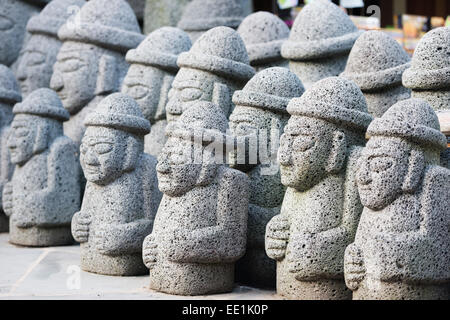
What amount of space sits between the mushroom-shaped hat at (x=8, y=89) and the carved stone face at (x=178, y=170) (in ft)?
10.9

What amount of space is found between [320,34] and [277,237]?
7.63 feet

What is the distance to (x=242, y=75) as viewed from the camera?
6.09 metres

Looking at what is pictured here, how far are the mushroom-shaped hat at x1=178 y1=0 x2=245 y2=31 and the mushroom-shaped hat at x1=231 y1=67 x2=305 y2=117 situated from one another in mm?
2756

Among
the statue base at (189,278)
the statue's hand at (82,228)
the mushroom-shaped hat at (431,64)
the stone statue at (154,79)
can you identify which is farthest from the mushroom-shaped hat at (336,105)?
the stone statue at (154,79)

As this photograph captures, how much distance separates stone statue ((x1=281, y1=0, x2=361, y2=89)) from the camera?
6.34m

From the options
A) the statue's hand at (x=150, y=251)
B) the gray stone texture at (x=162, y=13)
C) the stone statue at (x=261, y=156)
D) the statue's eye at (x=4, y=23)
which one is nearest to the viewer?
the statue's hand at (x=150, y=251)

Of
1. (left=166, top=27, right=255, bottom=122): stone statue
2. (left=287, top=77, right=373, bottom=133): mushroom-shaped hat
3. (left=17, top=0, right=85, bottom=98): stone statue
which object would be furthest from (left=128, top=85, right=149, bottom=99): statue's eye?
(left=287, top=77, right=373, bottom=133): mushroom-shaped hat

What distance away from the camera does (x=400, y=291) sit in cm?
412

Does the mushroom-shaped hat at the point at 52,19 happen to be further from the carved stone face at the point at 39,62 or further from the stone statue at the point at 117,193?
the stone statue at the point at 117,193

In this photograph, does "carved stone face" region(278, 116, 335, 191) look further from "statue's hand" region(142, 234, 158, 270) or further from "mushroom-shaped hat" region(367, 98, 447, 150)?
"statue's hand" region(142, 234, 158, 270)

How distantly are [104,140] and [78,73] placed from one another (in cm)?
214

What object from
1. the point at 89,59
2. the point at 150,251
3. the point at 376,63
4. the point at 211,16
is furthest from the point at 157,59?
the point at 150,251

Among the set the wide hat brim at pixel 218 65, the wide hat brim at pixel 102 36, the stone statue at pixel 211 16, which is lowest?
the wide hat brim at pixel 218 65

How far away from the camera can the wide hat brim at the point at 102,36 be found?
297 inches
